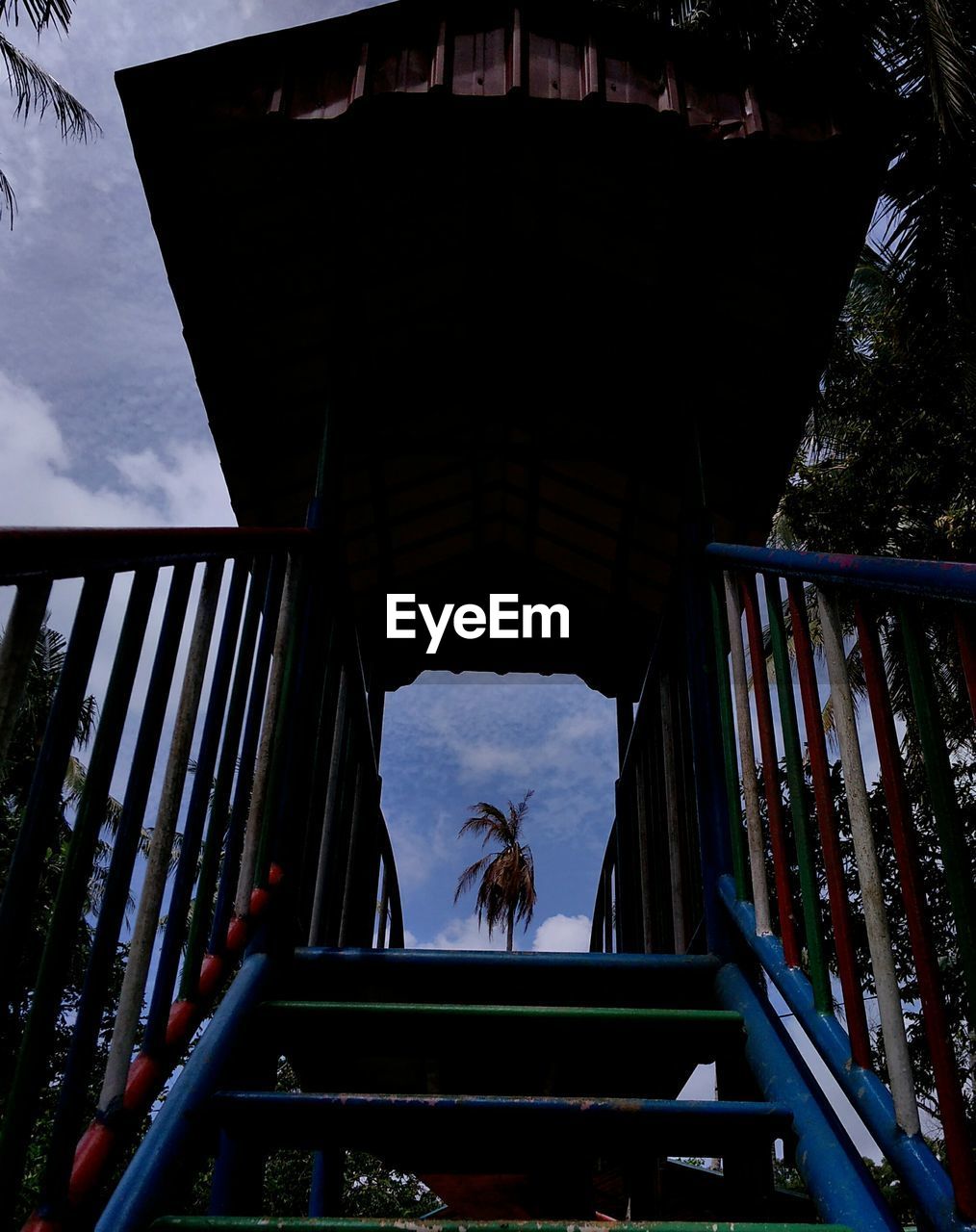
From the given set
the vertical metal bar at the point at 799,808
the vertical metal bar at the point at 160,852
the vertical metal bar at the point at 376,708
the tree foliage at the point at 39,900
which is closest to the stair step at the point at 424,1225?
the vertical metal bar at the point at 160,852

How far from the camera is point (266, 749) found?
2484 millimetres

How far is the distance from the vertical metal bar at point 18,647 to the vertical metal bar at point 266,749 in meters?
1.29

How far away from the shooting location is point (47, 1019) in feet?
4.09

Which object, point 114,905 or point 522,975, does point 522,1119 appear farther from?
point 114,905

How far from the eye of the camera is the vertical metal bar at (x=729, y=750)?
242cm

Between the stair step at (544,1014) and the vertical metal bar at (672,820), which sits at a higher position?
the vertical metal bar at (672,820)

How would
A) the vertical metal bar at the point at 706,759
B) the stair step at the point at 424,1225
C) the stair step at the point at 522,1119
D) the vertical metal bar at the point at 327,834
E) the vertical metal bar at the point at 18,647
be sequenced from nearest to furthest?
the vertical metal bar at the point at 18,647
the stair step at the point at 424,1225
the stair step at the point at 522,1119
the vertical metal bar at the point at 706,759
the vertical metal bar at the point at 327,834

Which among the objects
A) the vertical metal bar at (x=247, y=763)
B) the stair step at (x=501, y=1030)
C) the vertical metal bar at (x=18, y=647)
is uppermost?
the vertical metal bar at (x=247, y=763)

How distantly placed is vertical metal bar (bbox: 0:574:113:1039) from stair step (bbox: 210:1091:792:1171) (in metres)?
0.79

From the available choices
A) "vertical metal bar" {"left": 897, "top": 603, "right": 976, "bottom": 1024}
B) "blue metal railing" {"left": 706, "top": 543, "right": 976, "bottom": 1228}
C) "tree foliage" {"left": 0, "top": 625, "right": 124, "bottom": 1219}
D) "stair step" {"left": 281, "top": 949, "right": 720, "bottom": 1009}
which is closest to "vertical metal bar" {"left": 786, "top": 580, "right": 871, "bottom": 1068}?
"blue metal railing" {"left": 706, "top": 543, "right": 976, "bottom": 1228}

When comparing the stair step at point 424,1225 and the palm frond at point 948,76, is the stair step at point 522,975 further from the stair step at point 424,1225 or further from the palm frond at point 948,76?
the palm frond at point 948,76

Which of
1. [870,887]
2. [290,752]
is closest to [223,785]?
[290,752]

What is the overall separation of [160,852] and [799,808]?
1.27 m

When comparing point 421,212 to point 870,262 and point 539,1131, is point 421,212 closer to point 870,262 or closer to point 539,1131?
point 539,1131
